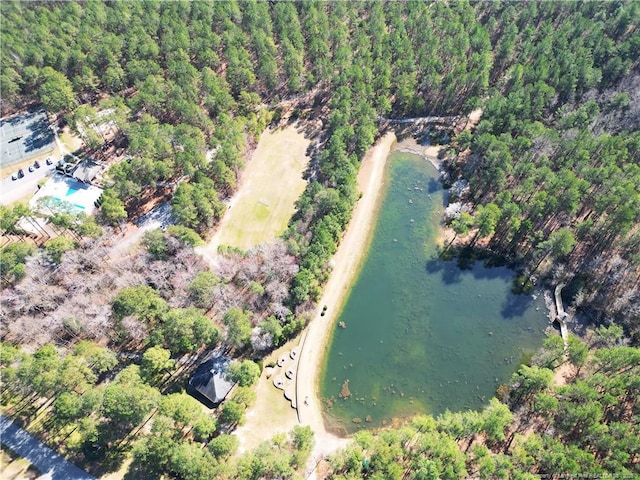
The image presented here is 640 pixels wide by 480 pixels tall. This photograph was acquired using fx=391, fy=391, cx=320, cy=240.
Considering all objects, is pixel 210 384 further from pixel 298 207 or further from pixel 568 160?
pixel 568 160

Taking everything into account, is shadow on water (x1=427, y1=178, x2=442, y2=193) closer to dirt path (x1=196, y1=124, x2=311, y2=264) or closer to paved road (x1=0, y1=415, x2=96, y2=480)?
dirt path (x1=196, y1=124, x2=311, y2=264)

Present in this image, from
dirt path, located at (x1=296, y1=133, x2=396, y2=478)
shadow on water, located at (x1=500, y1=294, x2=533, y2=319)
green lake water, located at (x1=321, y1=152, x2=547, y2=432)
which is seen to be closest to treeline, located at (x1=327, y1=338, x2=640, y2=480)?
green lake water, located at (x1=321, y1=152, x2=547, y2=432)

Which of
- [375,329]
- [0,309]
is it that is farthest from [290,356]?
[0,309]

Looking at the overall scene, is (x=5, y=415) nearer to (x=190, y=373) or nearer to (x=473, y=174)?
(x=190, y=373)

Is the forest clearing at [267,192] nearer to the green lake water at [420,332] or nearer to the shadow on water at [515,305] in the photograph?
the green lake water at [420,332]

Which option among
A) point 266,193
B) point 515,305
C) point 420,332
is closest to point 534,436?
point 420,332

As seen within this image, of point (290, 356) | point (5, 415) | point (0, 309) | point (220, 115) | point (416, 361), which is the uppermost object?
point (220, 115)
